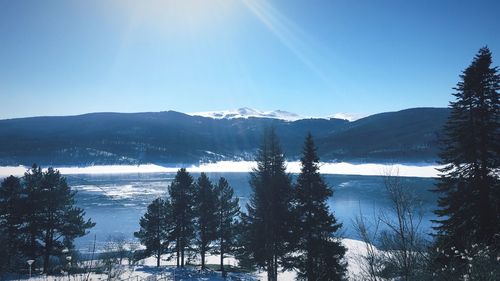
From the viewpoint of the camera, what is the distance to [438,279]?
31.3 feet

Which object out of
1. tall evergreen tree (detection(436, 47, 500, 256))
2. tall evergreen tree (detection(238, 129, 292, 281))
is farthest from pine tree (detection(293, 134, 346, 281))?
tall evergreen tree (detection(436, 47, 500, 256))

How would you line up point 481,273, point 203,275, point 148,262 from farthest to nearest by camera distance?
point 148,262
point 203,275
point 481,273

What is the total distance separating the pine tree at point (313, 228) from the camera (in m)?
20.1

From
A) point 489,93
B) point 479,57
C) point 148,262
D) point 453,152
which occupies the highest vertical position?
point 479,57

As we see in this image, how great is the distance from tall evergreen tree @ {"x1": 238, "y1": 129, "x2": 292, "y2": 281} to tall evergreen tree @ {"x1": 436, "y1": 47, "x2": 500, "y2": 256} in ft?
28.4

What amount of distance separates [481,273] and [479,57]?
12601mm

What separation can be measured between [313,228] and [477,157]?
30.1 feet

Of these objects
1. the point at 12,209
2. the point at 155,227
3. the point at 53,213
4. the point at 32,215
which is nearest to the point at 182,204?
the point at 155,227

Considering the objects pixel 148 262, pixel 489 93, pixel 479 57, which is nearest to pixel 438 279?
pixel 489 93

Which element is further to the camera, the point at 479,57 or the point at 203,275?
the point at 203,275

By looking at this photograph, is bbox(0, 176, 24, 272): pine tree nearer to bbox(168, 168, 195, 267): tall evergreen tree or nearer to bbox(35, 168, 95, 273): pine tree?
bbox(35, 168, 95, 273): pine tree

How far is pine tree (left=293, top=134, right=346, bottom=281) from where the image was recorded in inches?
792

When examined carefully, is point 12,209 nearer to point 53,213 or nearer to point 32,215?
point 32,215

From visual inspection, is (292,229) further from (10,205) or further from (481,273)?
(10,205)
